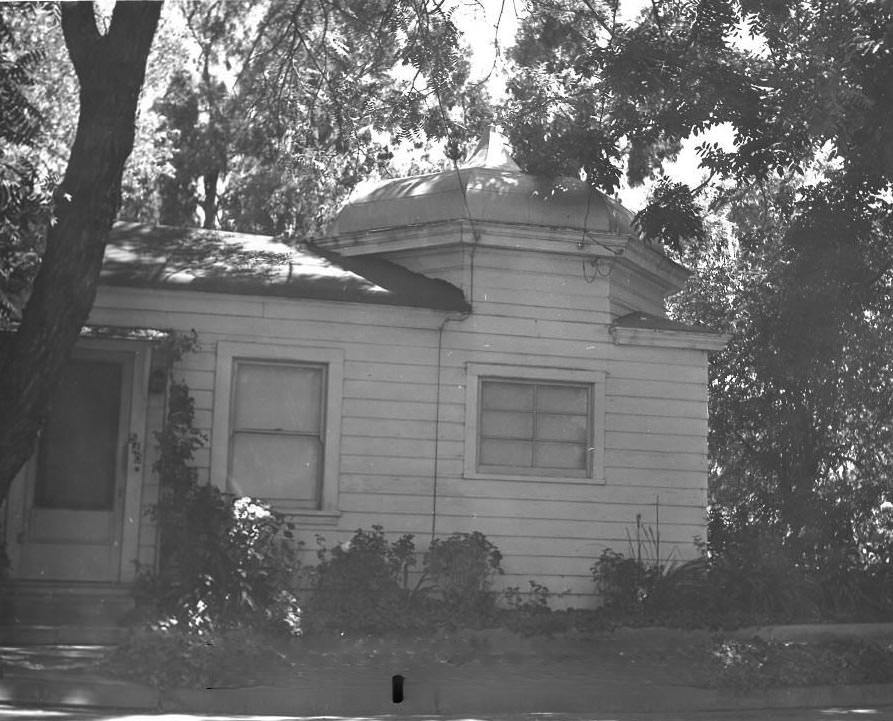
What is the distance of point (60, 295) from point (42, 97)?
9.80 meters

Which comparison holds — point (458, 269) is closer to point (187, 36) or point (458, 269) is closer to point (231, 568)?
point (231, 568)

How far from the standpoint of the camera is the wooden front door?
1200cm

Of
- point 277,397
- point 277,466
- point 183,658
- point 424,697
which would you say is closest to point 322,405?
point 277,397

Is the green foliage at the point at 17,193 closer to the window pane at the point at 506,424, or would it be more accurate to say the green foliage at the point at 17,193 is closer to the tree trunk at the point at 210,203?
the window pane at the point at 506,424

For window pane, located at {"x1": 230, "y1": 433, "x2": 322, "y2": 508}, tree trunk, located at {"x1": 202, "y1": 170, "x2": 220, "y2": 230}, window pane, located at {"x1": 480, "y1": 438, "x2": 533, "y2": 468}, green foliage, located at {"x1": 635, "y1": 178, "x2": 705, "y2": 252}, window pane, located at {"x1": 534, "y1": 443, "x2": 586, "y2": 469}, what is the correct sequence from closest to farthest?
1. window pane, located at {"x1": 230, "y1": 433, "x2": 322, "y2": 508}
2. window pane, located at {"x1": 480, "y1": 438, "x2": 533, "y2": 468}
3. window pane, located at {"x1": 534, "y1": 443, "x2": 586, "y2": 469}
4. green foliage, located at {"x1": 635, "y1": 178, "x2": 705, "y2": 252}
5. tree trunk, located at {"x1": 202, "y1": 170, "x2": 220, "y2": 230}

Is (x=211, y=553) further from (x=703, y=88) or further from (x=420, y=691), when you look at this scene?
(x=703, y=88)

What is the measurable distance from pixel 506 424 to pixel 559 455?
0.68 metres

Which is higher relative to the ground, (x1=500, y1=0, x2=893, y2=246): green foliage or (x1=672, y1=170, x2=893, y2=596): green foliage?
(x1=500, y1=0, x2=893, y2=246): green foliage

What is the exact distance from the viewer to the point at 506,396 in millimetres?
13469

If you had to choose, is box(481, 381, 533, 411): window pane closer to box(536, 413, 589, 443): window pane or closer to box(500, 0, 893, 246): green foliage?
box(536, 413, 589, 443): window pane

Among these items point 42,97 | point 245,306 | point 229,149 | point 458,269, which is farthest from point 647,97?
point 229,149

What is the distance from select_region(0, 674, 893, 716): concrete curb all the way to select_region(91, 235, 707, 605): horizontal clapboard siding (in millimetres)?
2788

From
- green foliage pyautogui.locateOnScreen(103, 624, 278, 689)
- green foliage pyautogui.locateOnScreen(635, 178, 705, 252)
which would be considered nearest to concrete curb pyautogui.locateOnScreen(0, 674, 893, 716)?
green foliage pyautogui.locateOnScreen(103, 624, 278, 689)

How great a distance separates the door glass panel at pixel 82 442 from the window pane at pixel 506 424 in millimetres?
3800
